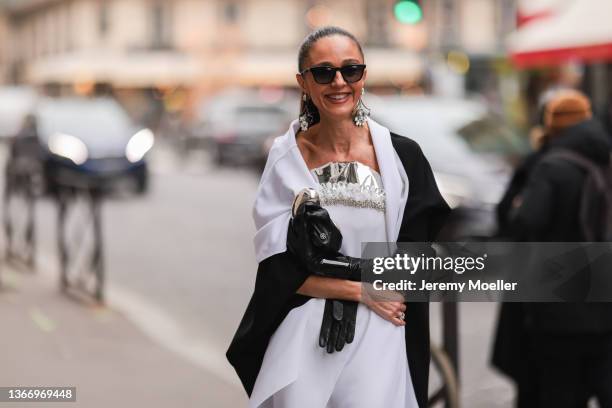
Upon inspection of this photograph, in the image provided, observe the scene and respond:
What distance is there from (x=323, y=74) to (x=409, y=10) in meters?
11.0

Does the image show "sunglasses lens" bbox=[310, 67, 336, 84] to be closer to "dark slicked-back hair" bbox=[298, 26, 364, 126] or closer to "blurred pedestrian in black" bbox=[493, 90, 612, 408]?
"dark slicked-back hair" bbox=[298, 26, 364, 126]

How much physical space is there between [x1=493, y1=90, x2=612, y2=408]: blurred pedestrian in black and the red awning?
30.8 feet

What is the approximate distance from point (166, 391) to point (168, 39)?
166ft

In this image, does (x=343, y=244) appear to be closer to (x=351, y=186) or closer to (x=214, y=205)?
(x=351, y=186)

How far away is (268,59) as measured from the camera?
180 feet

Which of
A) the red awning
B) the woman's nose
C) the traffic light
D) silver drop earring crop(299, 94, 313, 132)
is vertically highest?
the traffic light

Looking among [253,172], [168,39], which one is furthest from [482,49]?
[253,172]

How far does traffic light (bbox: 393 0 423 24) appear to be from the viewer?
13.9 m

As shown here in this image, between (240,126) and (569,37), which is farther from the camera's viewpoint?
(240,126)

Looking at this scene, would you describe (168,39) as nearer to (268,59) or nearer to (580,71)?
(268,59)

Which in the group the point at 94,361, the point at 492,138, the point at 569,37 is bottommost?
the point at 94,361

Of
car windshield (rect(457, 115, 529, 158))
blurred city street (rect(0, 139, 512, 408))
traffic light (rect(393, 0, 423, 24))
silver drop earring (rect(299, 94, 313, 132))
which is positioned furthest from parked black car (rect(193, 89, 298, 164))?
silver drop earring (rect(299, 94, 313, 132))

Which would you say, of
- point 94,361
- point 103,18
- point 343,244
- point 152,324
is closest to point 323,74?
point 343,244

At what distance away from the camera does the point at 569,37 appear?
14.9 meters
